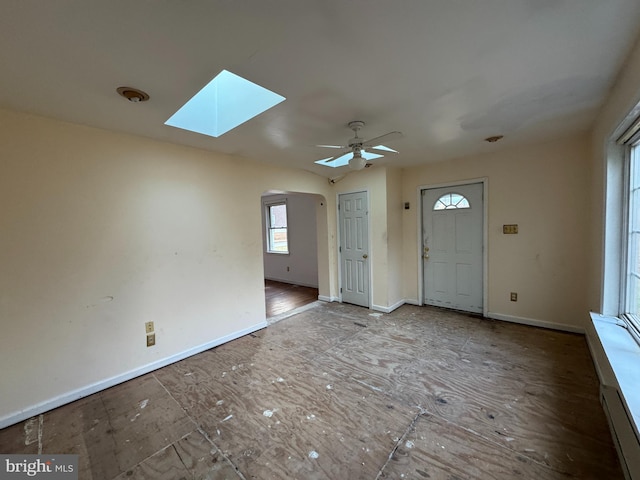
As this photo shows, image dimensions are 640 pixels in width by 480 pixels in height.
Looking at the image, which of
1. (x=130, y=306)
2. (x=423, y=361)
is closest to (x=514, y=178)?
(x=423, y=361)

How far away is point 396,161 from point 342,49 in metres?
2.62

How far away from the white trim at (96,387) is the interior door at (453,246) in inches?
128

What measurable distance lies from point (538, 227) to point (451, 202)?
1109mm

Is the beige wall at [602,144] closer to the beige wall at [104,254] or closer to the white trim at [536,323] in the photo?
the white trim at [536,323]

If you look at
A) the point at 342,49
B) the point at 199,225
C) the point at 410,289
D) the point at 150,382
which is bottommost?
the point at 150,382

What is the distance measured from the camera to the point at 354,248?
14.7ft

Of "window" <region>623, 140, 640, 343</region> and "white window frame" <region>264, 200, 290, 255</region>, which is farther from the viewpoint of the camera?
"white window frame" <region>264, 200, 290, 255</region>

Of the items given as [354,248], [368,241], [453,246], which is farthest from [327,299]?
[453,246]

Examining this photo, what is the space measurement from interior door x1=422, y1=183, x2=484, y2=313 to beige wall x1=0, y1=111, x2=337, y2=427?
292cm

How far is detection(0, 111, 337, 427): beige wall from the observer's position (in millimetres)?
1938

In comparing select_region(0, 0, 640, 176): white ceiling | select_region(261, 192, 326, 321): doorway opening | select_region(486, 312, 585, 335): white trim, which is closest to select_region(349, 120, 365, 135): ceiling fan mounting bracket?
select_region(0, 0, 640, 176): white ceiling

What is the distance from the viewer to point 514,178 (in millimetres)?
3375

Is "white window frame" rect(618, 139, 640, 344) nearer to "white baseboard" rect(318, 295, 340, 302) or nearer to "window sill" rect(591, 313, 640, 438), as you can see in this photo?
"window sill" rect(591, 313, 640, 438)

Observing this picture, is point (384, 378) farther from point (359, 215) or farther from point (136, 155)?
point (136, 155)
